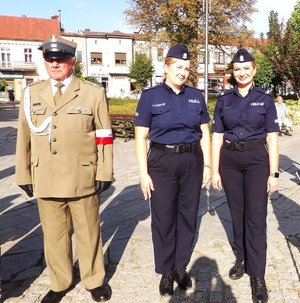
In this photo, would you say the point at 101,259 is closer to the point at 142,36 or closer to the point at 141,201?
the point at 141,201

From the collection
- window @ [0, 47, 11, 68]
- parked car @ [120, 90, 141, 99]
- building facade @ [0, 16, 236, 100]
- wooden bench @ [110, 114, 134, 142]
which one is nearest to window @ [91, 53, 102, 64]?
building facade @ [0, 16, 236, 100]

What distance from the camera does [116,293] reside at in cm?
298

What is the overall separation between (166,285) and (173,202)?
28.5 inches

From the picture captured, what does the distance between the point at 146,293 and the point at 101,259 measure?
0.49 m

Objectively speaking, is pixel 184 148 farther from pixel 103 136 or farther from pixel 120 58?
pixel 120 58

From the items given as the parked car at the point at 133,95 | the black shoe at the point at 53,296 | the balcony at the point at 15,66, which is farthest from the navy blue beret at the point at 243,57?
the balcony at the point at 15,66

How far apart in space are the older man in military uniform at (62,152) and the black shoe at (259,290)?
4.07ft

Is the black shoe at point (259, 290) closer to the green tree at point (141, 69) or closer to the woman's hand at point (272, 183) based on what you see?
the woman's hand at point (272, 183)

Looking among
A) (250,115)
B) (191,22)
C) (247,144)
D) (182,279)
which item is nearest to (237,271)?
(182,279)

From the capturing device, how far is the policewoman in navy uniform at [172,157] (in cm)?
276

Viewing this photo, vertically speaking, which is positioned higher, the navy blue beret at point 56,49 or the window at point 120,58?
the window at point 120,58

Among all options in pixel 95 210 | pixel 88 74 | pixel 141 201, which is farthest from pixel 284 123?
pixel 88 74

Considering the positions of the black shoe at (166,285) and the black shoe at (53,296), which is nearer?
the black shoe at (53,296)

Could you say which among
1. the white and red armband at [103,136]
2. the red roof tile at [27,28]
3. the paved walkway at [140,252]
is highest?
the red roof tile at [27,28]
